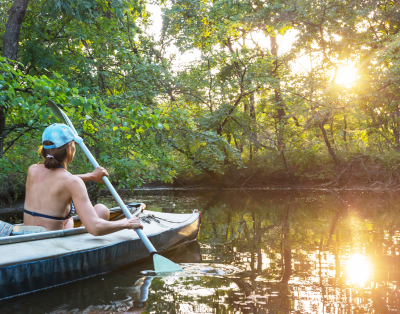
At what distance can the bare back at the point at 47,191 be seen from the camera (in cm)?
281

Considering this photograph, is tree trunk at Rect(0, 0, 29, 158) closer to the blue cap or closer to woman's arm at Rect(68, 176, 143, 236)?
the blue cap

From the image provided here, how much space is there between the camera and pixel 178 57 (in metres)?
14.3

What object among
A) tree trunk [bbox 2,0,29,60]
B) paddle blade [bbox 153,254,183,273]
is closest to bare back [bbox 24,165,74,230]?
paddle blade [bbox 153,254,183,273]

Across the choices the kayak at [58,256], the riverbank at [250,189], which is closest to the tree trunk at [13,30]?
the kayak at [58,256]

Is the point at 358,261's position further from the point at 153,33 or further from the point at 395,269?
the point at 153,33

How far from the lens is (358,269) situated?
3416 millimetres

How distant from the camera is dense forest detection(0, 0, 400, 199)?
20.6 ft

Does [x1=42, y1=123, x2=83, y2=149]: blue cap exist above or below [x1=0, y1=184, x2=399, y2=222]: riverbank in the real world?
above

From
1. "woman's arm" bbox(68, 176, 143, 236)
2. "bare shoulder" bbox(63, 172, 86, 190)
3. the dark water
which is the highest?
"bare shoulder" bbox(63, 172, 86, 190)

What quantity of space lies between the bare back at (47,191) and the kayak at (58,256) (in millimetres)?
197

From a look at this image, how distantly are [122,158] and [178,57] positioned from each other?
767 cm

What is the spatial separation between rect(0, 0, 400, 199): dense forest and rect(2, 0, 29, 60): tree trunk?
0.7 inches

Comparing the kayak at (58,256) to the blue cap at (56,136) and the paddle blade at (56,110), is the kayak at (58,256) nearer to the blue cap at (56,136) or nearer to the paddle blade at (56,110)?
the blue cap at (56,136)

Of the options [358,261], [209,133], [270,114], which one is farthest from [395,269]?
[270,114]
